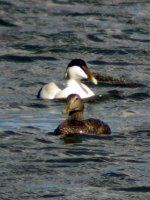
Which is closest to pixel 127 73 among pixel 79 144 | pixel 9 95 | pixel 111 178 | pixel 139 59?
pixel 139 59

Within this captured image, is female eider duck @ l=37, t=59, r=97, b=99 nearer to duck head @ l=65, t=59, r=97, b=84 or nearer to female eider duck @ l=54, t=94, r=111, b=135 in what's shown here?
duck head @ l=65, t=59, r=97, b=84

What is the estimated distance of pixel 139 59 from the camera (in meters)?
25.3

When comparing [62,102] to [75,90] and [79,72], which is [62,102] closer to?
[75,90]

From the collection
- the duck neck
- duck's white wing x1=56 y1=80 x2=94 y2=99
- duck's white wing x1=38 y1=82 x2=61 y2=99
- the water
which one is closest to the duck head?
duck's white wing x1=56 y1=80 x2=94 y2=99

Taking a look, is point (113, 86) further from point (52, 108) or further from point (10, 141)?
point (10, 141)

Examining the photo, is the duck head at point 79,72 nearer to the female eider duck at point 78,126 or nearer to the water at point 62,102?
the water at point 62,102

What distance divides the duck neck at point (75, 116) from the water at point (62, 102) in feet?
1.14

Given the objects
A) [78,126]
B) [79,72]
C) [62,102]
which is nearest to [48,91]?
[62,102]

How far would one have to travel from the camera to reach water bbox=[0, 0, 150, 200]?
600 inches

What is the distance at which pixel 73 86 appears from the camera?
22.1 meters

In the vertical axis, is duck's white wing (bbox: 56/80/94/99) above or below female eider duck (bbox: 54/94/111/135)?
below

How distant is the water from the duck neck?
1.14 ft

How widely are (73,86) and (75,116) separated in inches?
160

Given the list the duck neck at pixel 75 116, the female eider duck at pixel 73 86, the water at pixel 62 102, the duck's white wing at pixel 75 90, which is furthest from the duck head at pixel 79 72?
the duck neck at pixel 75 116
